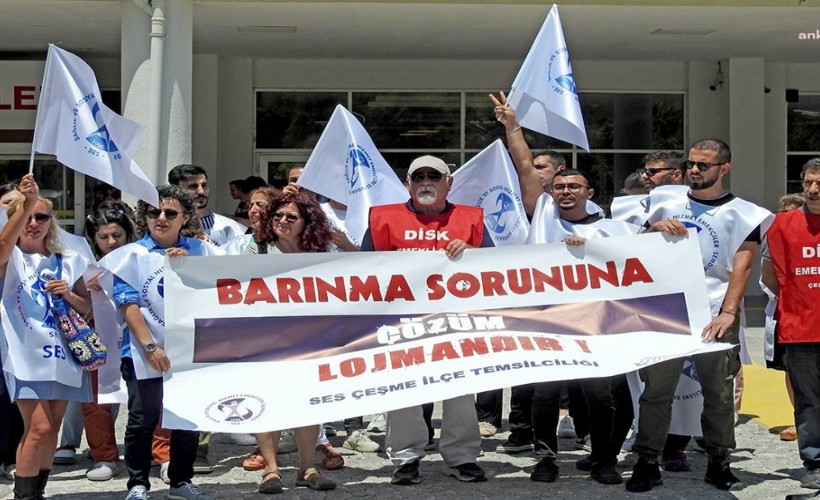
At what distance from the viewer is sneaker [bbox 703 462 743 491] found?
6.39 m

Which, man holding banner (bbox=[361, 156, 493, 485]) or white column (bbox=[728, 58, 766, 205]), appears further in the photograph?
white column (bbox=[728, 58, 766, 205])

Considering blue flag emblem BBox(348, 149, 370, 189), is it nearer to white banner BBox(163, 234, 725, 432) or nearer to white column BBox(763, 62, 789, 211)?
white banner BBox(163, 234, 725, 432)

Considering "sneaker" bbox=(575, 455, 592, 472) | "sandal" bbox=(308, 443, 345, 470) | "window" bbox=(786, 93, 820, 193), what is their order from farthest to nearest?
"window" bbox=(786, 93, 820, 193) → "sandal" bbox=(308, 443, 345, 470) → "sneaker" bbox=(575, 455, 592, 472)

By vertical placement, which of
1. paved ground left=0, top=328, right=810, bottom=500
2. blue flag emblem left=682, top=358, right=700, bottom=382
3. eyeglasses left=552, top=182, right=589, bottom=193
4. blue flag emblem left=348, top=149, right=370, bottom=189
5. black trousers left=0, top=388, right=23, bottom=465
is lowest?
paved ground left=0, top=328, right=810, bottom=500

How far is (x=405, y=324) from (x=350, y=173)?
2.47 meters

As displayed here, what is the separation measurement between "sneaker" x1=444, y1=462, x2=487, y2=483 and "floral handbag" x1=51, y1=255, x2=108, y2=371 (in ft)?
7.23

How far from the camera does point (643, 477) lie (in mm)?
6363

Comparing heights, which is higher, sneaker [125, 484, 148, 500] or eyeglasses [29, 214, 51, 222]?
eyeglasses [29, 214, 51, 222]

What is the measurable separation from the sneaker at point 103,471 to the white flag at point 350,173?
2.43 m

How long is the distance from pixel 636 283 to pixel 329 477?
221 centimetres

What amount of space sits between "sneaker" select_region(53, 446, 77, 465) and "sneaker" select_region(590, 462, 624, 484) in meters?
3.35

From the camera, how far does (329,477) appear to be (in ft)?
22.3

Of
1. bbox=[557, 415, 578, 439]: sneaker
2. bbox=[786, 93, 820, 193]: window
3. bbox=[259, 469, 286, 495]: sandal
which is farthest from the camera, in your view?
bbox=[786, 93, 820, 193]: window

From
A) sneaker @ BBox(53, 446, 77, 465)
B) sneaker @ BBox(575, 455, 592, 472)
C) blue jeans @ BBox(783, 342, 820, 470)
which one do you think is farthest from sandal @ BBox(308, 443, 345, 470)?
blue jeans @ BBox(783, 342, 820, 470)
